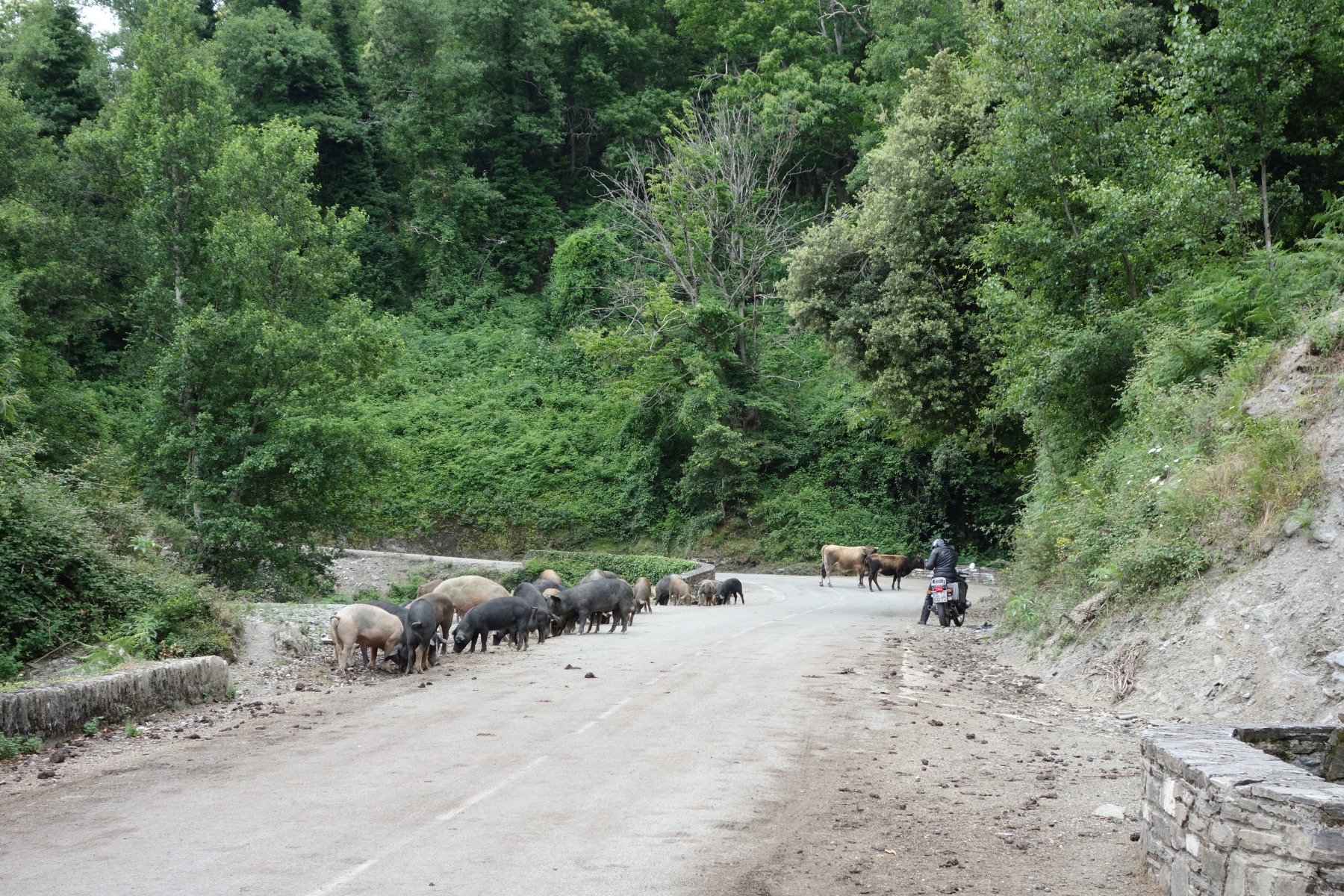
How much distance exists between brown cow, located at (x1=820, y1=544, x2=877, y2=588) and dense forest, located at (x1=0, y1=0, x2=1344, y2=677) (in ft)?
7.98

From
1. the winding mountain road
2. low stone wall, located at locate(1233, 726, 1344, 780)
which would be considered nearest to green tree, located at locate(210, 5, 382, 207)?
the winding mountain road

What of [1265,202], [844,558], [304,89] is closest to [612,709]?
[1265,202]

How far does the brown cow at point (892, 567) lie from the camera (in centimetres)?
3238

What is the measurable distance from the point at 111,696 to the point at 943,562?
1531 cm

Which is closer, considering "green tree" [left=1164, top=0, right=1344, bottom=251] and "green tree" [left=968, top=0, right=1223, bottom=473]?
"green tree" [left=1164, top=0, right=1344, bottom=251]

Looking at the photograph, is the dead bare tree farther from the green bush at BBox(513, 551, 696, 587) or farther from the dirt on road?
the dirt on road

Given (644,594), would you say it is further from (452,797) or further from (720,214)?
(720,214)

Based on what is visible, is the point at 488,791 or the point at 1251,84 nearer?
the point at 488,791

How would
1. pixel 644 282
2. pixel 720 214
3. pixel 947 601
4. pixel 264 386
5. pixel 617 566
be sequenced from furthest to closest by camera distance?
pixel 644 282
pixel 720 214
pixel 617 566
pixel 264 386
pixel 947 601

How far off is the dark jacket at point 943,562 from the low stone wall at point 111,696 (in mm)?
13650

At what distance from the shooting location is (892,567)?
33719 millimetres

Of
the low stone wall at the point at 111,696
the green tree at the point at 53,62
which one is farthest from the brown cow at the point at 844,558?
the green tree at the point at 53,62

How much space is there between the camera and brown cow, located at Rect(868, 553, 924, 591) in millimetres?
32375

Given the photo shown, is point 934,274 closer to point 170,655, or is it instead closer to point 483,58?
point 170,655
